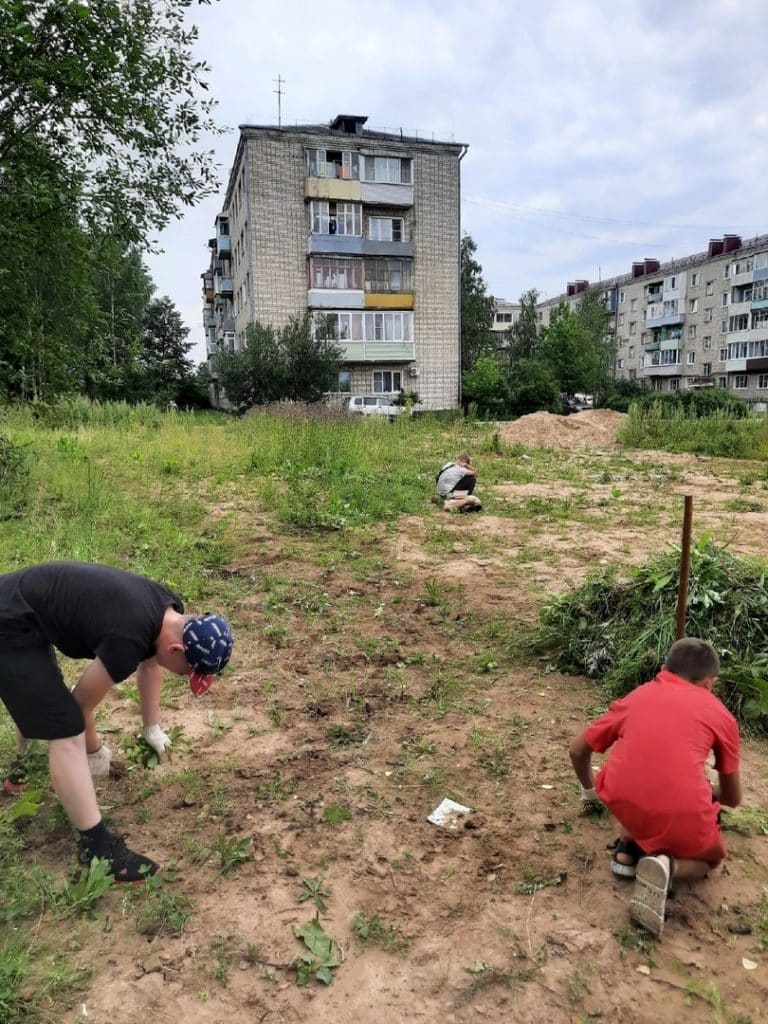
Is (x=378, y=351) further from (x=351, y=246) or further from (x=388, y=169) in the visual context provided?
(x=388, y=169)

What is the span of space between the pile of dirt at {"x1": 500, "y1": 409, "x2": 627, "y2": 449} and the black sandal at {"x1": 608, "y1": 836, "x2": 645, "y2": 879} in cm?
1608

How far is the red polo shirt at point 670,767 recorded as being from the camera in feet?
7.20

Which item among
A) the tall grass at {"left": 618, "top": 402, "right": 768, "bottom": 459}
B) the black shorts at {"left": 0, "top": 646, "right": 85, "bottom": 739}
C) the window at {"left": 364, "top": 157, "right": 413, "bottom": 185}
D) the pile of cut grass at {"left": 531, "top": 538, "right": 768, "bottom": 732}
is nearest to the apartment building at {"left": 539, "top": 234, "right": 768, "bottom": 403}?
the window at {"left": 364, "top": 157, "right": 413, "bottom": 185}

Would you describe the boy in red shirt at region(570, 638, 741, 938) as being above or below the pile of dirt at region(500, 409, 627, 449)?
below

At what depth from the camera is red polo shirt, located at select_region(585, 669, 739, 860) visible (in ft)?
7.20

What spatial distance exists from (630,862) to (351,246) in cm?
3122

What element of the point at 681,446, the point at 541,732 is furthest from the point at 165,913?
the point at 681,446

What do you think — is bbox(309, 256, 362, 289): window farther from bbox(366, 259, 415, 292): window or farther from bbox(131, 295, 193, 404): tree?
bbox(131, 295, 193, 404): tree

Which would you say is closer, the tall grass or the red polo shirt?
the red polo shirt

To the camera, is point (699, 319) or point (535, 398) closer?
point (535, 398)

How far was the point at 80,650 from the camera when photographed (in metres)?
2.37

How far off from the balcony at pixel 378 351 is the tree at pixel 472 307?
10.2 m

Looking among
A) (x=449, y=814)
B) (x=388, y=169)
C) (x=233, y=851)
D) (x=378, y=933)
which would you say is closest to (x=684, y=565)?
(x=449, y=814)

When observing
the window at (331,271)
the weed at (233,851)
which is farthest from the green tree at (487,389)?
the weed at (233,851)
